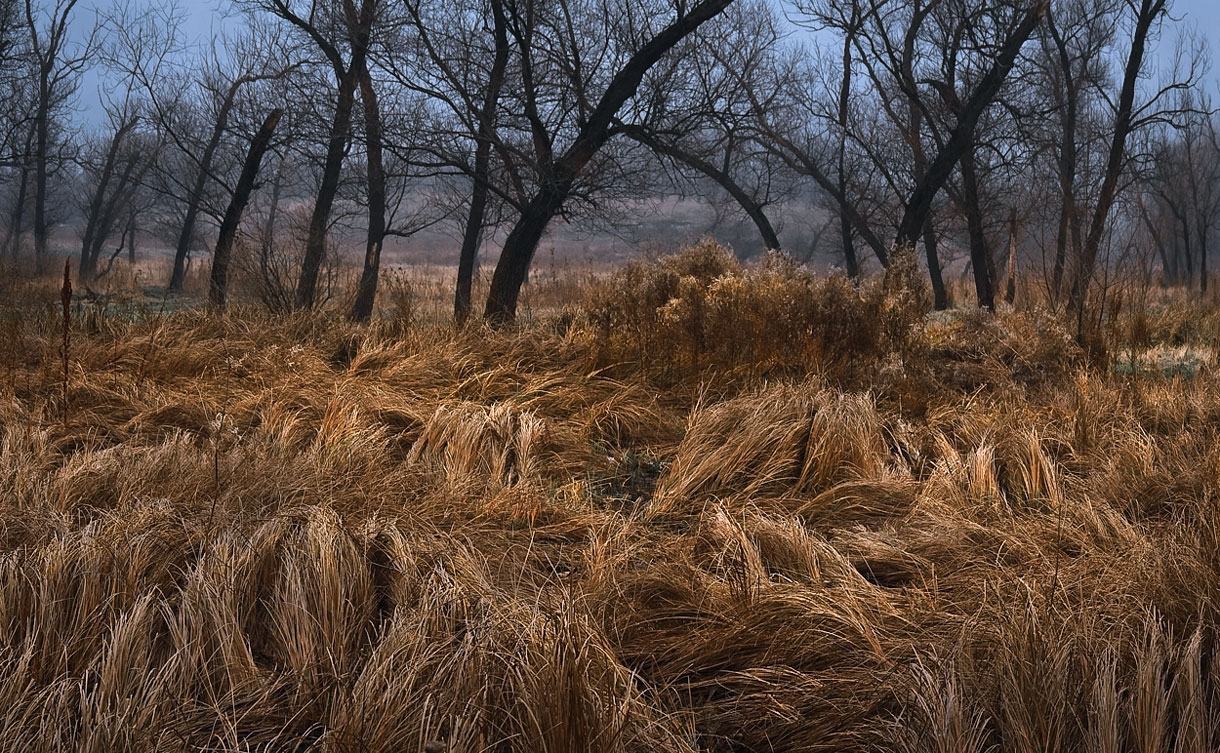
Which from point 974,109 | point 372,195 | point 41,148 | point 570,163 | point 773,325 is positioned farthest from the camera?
point 41,148

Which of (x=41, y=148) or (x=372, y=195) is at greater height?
(x=41, y=148)

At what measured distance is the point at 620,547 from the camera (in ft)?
10.2

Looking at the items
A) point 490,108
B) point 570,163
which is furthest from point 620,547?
point 490,108

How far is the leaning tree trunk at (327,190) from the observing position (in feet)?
27.1

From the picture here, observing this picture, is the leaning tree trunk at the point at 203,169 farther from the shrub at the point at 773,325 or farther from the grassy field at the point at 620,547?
the shrub at the point at 773,325

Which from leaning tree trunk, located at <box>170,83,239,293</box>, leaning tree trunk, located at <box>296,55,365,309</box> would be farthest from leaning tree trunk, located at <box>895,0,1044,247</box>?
leaning tree trunk, located at <box>170,83,239,293</box>

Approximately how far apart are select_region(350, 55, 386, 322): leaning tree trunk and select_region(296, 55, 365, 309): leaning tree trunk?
0.22 m

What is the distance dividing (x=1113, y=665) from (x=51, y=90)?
80.4ft

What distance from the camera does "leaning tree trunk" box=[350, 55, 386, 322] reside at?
9.94 m

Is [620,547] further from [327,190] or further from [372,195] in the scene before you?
[372,195]

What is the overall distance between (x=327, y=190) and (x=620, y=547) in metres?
11.4

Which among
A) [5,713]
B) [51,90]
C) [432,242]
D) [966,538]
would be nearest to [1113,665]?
[966,538]

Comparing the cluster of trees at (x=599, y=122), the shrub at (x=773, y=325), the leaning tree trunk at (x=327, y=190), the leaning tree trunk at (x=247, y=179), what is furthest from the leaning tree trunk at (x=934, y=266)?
the leaning tree trunk at (x=247, y=179)

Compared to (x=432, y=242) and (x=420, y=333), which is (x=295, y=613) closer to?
(x=420, y=333)
